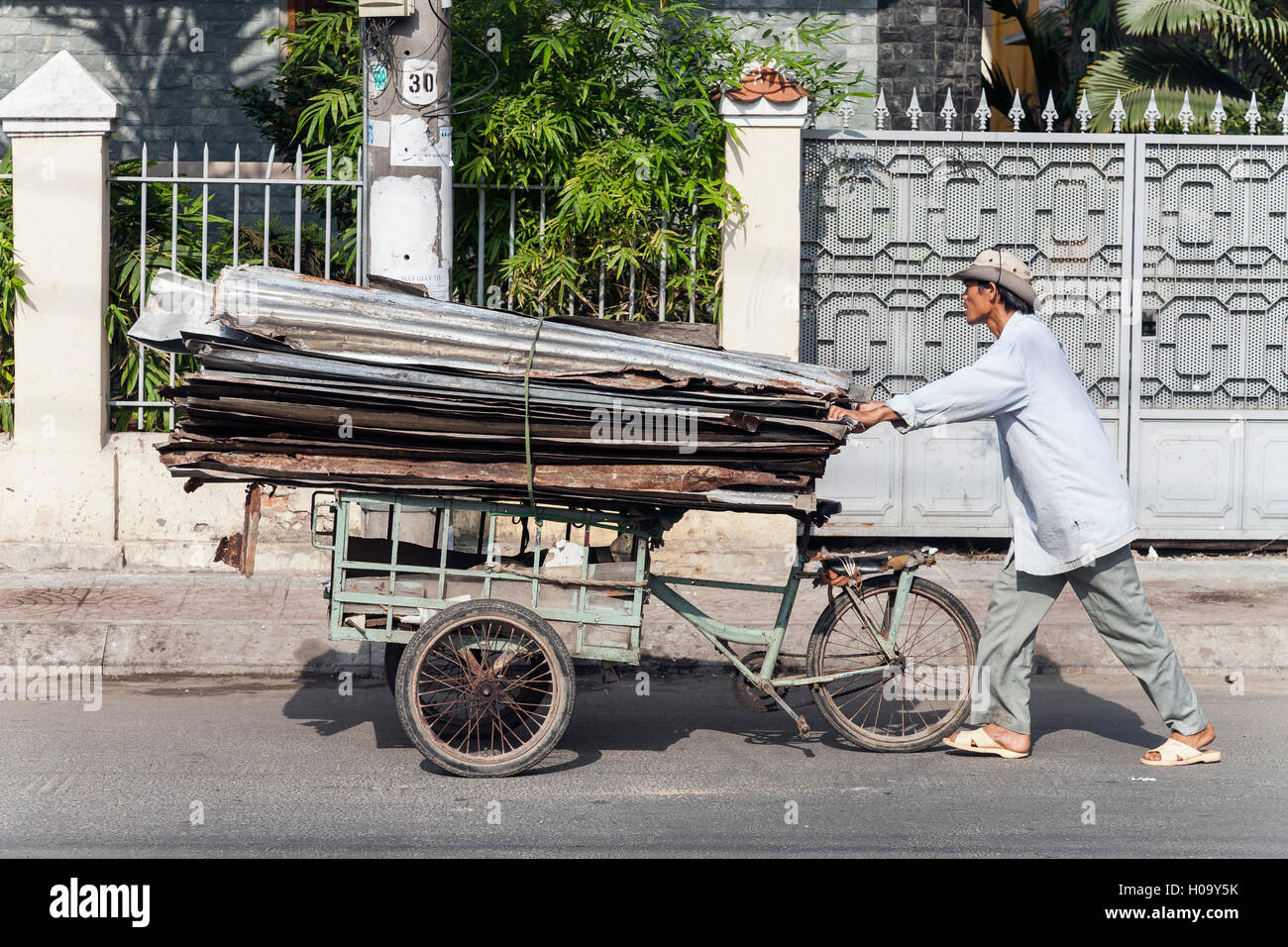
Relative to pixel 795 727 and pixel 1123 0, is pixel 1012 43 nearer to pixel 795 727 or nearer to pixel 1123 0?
pixel 1123 0

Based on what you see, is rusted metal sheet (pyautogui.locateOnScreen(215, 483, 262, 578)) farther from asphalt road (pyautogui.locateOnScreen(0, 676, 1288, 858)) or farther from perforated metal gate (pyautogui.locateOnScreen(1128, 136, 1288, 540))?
perforated metal gate (pyautogui.locateOnScreen(1128, 136, 1288, 540))

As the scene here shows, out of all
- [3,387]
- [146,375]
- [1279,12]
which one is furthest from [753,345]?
[1279,12]

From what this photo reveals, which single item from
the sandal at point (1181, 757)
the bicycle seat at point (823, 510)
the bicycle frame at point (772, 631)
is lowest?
the sandal at point (1181, 757)

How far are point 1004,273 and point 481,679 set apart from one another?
7.83 feet

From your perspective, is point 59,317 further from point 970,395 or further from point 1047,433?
point 1047,433

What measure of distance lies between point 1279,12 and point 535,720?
33.7 ft

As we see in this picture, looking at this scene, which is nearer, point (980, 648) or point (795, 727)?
point (980, 648)

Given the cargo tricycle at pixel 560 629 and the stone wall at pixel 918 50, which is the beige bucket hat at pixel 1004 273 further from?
the stone wall at pixel 918 50

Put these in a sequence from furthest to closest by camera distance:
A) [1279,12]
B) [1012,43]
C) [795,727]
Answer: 1. [1012,43]
2. [1279,12]
3. [795,727]

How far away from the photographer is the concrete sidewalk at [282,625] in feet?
22.7

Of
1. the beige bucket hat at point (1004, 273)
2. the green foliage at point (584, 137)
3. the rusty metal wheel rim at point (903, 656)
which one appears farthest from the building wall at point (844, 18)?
the rusty metal wheel rim at point (903, 656)

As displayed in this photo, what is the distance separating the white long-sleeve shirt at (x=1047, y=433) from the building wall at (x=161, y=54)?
907 centimetres

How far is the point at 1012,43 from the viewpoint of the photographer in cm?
1656

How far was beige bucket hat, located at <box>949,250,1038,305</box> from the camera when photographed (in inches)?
214
